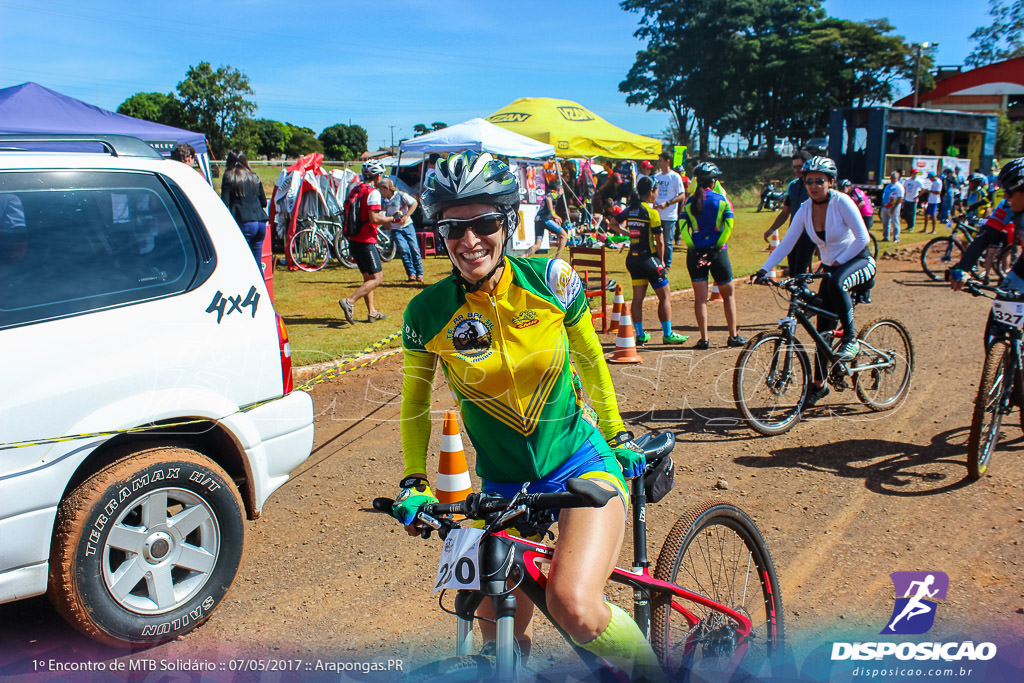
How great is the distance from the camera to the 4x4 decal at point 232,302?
3562 millimetres

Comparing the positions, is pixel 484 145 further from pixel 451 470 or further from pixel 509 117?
pixel 451 470

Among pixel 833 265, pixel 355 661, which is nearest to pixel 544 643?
pixel 355 661

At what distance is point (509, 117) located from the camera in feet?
71.5

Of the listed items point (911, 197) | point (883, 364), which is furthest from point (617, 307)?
point (911, 197)

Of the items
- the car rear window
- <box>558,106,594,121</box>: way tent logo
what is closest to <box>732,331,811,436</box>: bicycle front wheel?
the car rear window

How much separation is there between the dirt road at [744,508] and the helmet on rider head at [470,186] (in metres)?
2.00

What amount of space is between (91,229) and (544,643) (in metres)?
2.79

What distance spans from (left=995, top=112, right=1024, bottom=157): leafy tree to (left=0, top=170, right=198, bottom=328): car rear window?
2578 inches

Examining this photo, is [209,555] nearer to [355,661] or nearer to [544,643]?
[355,661]

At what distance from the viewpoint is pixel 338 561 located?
4.05m

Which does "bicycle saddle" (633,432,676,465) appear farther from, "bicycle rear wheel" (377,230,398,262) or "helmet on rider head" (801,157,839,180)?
"bicycle rear wheel" (377,230,398,262)

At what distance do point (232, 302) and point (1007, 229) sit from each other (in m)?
5.43

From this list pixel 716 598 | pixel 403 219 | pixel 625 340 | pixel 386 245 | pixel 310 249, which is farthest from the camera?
pixel 386 245

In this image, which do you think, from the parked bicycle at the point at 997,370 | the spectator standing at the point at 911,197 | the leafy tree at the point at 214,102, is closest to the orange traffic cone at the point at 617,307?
the parked bicycle at the point at 997,370
